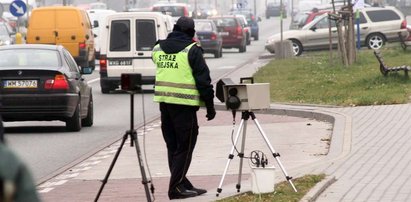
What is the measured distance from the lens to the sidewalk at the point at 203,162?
35.8 feet

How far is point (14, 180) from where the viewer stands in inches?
72.7

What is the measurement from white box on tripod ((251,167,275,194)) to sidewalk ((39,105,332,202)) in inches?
13.1

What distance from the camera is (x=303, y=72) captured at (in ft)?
106

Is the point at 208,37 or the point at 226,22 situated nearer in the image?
the point at 208,37

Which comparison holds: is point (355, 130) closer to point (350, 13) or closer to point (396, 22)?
point (350, 13)

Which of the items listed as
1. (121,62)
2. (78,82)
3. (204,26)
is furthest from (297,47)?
(78,82)

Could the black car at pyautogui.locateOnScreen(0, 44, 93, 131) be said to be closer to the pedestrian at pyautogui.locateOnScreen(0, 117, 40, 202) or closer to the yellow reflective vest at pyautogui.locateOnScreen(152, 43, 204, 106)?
the yellow reflective vest at pyautogui.locateOnScreen(152, 43, 204, 106)

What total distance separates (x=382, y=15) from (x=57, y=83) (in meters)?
31.5

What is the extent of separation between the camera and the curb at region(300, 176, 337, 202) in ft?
30.8

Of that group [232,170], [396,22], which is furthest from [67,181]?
[396,22]

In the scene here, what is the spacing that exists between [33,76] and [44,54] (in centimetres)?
92

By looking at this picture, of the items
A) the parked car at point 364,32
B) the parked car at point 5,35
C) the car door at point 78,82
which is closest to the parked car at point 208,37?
the parked car at point 364,32

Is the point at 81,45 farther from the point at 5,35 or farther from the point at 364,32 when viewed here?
the point at 364,32

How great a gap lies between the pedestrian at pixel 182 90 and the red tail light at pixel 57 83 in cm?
837
